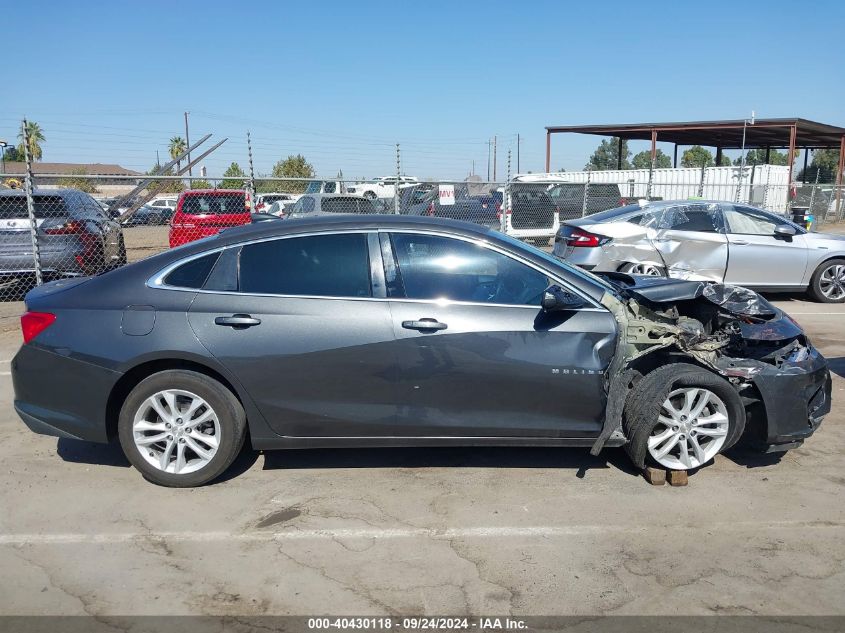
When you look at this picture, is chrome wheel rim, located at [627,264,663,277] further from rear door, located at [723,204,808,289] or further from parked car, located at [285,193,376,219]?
parked car, located at [285,193,376,219]

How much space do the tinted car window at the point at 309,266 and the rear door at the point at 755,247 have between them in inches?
288

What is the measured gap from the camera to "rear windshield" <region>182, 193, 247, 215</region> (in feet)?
46.1

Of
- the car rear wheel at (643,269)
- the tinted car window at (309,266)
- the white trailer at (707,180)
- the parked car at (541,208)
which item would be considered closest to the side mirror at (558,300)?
the tinted car window at (309,266)

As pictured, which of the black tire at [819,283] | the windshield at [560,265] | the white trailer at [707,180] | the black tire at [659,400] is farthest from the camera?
the white trailer at [707,180]

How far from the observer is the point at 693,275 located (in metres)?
9.88

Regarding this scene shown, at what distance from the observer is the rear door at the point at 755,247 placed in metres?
10.0

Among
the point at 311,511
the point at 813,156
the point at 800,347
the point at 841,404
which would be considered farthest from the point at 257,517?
the point at 813,156

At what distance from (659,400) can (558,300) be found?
86cm

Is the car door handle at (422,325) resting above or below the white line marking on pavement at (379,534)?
above

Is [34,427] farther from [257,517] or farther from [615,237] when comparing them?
[615,237]

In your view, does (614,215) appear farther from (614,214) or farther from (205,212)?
(205,212)

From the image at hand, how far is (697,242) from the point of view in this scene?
32.8ft

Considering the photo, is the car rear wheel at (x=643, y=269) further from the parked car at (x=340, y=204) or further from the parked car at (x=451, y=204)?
the parked car at (x=340, y=204)

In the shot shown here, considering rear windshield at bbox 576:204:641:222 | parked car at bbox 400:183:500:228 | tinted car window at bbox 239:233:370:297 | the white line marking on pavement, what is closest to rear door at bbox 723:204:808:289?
rear windshield at bbox 576:204:641:222
